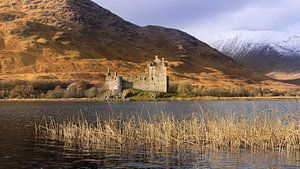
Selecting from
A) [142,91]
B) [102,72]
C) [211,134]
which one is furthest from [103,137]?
[102,72]

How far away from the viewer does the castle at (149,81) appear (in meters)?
122

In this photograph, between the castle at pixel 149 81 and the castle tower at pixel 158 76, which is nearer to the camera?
the castle tower at pixel 158 76

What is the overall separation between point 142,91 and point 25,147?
9084 centimetres

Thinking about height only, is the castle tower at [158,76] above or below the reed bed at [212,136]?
above

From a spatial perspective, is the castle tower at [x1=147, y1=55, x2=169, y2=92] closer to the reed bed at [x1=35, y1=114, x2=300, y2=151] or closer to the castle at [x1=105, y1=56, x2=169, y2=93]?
the castle at [x1=105, y1=56, x2=169, y2=93]

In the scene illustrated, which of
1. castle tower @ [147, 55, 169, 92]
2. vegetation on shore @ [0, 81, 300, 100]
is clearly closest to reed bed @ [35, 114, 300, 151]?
castle tower @ [147, 55, 169, 92]

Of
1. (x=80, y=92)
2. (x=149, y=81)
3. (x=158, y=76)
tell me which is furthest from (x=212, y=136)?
(x=80, y=92)

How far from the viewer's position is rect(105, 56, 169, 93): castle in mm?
122250

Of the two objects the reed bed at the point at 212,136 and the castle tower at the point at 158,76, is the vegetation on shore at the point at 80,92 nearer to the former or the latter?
the castle tower at the point at 158,76

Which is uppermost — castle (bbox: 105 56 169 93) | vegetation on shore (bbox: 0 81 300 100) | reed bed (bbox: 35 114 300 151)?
castle (bbox: 105 56 169 93)

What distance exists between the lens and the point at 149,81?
404 ft

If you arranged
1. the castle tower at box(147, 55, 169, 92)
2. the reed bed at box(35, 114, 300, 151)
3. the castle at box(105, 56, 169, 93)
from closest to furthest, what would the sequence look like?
the reed bed at box(35, 114, 300, 151)
the castle tower at box(147, 55, 169, 92)
the castle at box(105, 56, 169, 93)

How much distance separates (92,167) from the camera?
995 inches

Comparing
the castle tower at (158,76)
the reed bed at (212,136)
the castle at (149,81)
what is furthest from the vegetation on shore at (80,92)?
the reed bed at (212,136)
